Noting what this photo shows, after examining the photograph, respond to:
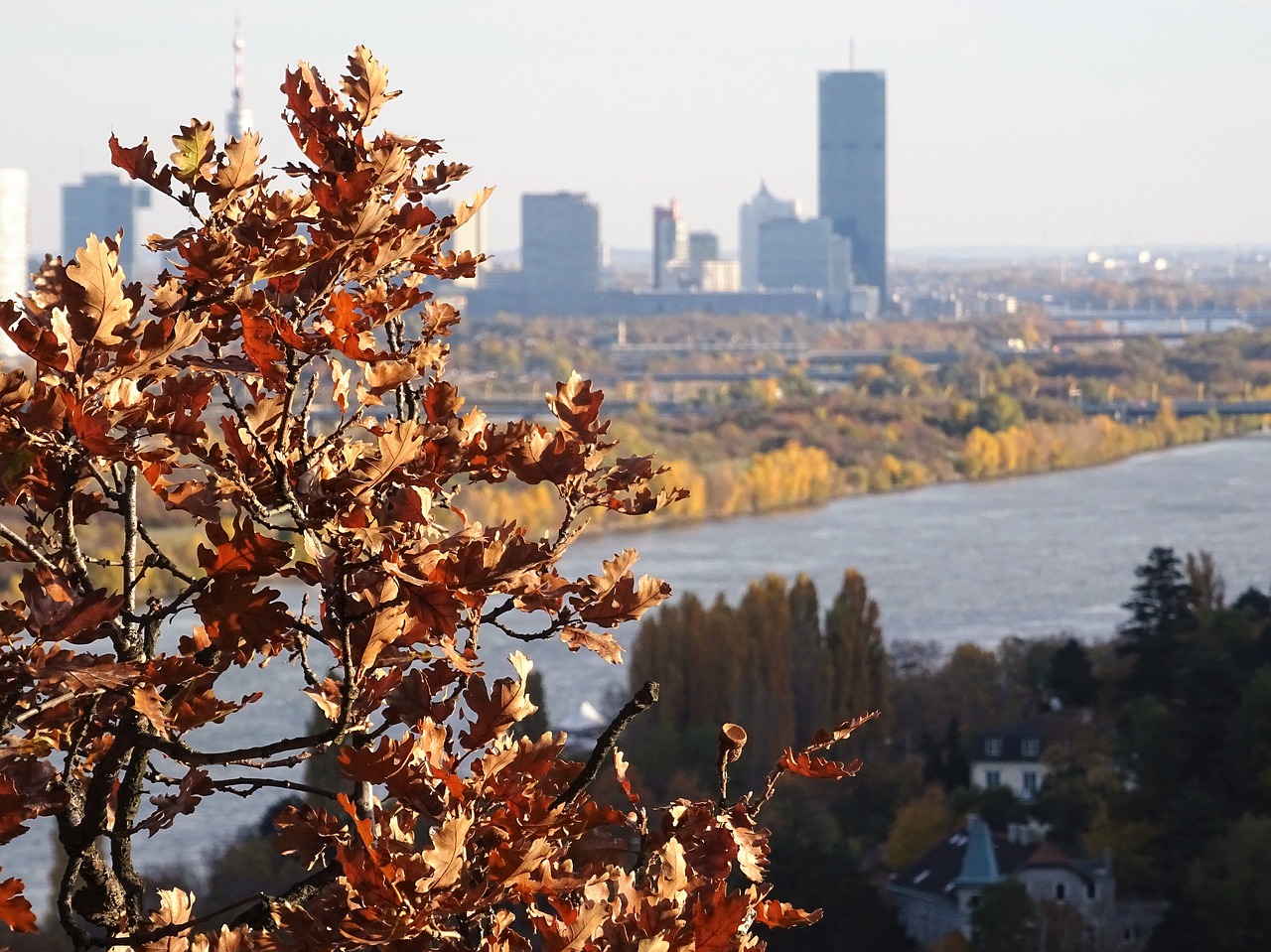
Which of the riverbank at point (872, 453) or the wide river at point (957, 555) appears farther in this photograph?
the riverbank at point (872, 453)

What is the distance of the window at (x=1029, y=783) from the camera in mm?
9258

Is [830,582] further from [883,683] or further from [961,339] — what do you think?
[961,339]

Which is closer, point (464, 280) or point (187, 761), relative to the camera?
point (187, 761)

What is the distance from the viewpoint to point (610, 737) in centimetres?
87

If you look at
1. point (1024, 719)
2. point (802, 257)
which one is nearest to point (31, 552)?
point (1024, 719)

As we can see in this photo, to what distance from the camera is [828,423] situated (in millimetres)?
26688

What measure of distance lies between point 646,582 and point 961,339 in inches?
1744

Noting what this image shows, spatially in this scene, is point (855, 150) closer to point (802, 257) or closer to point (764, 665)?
point (802, 257)

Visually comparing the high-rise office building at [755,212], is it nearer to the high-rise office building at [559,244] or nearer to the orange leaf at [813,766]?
the high-rise office building at [559,244]

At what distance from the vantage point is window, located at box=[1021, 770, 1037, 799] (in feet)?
30.4

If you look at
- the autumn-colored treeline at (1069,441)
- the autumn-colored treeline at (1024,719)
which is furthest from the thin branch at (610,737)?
the autumn-colored treeline at (1069,441)

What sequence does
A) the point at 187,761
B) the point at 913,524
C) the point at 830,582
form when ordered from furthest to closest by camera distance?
1. the point at 913,524
2. the point at 830,582
3. the point at 187,761

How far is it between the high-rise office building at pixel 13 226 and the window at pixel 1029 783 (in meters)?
7.12

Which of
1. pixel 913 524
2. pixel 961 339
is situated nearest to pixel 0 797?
pixel 913 524
